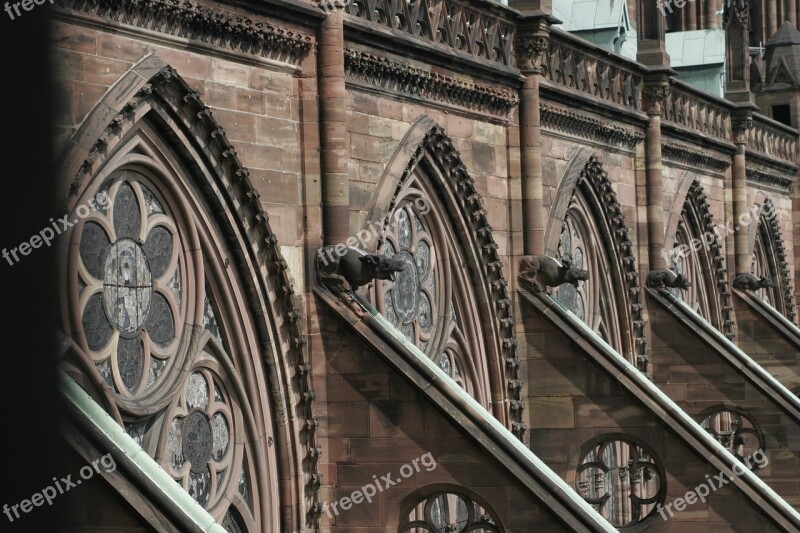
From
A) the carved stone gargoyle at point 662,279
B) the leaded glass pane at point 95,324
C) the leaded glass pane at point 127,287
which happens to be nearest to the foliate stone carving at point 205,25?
the leaded glass pane at point 127,287

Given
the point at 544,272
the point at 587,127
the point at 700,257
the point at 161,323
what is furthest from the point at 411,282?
the point at 700,257

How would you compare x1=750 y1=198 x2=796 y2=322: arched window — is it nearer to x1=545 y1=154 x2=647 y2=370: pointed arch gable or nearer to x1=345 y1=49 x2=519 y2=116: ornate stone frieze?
x1=545 y1=154 x2=647 y2=370: pointed arch gable

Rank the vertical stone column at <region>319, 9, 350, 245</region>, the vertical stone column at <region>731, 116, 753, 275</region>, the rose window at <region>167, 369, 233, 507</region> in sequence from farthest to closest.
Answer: the vertical stone column at <region>731, 116, 753, 275</region> → the vertical stone column at <region>319, 9, 350, 245</region> → the rose window at <region>167, 369, 233, 507</region>

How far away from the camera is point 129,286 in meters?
8.99

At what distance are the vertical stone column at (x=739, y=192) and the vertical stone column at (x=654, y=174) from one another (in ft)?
17.1

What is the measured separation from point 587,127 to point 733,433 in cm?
508

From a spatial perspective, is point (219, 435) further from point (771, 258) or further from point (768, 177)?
point (771, 258)

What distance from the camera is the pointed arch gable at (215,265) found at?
840 cm

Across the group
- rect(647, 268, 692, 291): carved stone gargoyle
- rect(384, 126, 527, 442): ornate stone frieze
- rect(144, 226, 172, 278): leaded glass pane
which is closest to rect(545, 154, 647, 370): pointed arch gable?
rect(647, 268, 692, 291): carved stone gargoyle

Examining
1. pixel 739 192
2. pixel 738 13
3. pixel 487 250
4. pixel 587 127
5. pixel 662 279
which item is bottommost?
pixel 487 250

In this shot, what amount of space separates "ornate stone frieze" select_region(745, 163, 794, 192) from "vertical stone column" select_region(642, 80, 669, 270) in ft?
22.5

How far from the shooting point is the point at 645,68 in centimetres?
1958

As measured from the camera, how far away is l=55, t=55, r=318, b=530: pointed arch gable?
27.6 feet

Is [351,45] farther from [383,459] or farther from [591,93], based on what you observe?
[591,93]
